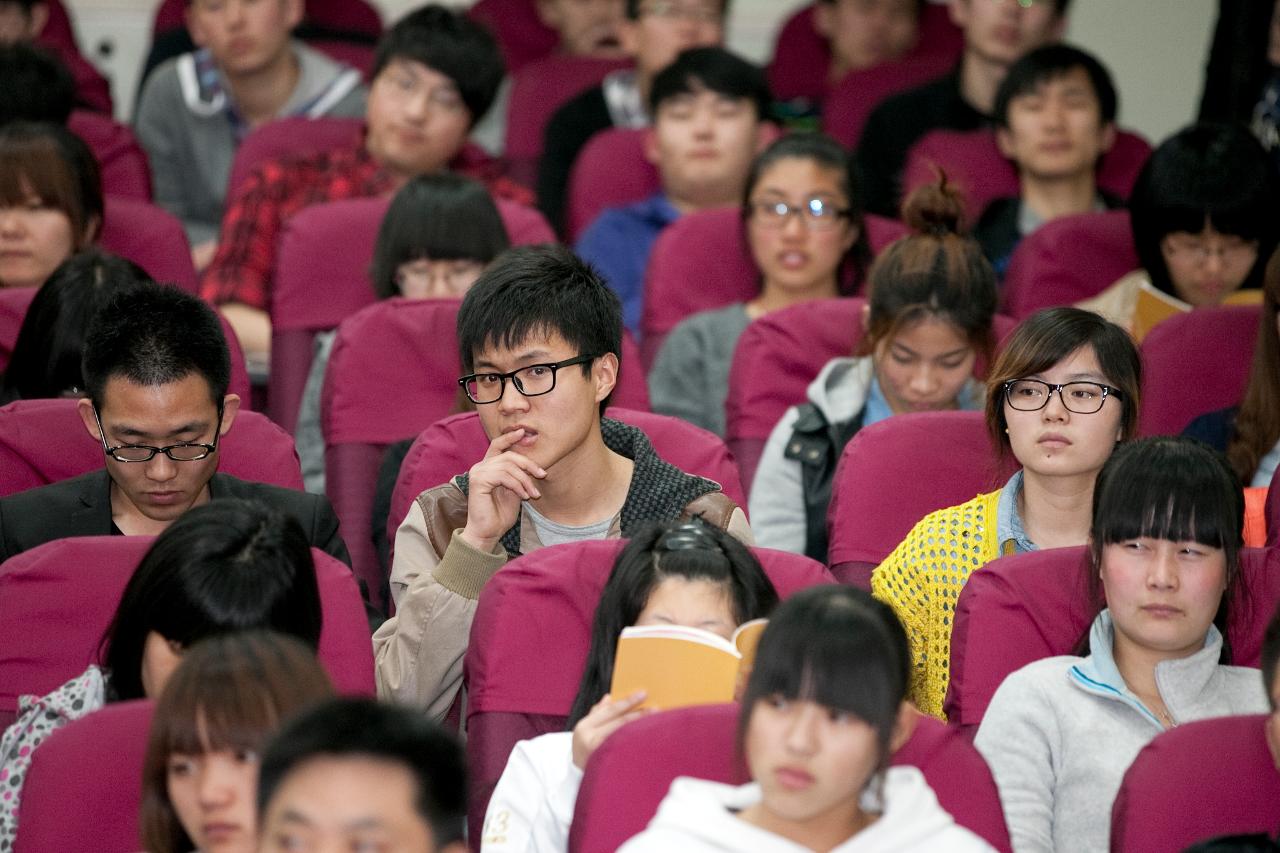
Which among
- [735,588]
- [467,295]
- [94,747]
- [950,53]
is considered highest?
[950,53]

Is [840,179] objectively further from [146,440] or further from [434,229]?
[146,440]

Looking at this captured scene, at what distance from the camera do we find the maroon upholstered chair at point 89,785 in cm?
199

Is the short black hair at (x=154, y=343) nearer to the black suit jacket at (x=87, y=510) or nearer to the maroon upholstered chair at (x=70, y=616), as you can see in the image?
the black suit jacket at (x=87, y=510)

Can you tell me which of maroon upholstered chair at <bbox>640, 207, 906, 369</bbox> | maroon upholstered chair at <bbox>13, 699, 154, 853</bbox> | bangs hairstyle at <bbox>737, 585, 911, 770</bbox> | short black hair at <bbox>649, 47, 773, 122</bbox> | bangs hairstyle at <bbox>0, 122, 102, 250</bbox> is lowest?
maroon upholstered chair at <bbox>13, 699, 154, 853</bbox>

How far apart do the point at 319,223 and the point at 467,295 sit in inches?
44.2

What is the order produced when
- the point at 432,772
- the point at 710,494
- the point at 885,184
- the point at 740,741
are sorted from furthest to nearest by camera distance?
the point at 885,184 → the point at 710,494 → the point at 740,741 → the point at 432,772

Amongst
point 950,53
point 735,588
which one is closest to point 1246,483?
point 735,588

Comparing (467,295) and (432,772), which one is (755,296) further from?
(432,772)

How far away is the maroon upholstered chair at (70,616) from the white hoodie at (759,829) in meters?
0.56

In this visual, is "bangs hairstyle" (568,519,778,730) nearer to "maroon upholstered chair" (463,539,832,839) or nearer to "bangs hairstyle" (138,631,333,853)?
"maroon upholstered chair" (463,539,832,839)

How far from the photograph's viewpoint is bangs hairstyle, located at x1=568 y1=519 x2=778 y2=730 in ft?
7.49

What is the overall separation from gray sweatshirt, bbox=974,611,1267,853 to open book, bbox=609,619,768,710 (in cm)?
36

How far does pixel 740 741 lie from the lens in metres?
1.94

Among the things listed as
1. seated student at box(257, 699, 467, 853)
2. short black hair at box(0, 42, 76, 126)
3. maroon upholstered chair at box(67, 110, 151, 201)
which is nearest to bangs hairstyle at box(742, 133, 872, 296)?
maroon upholstered chair at box(67, 110, 151, 201)
